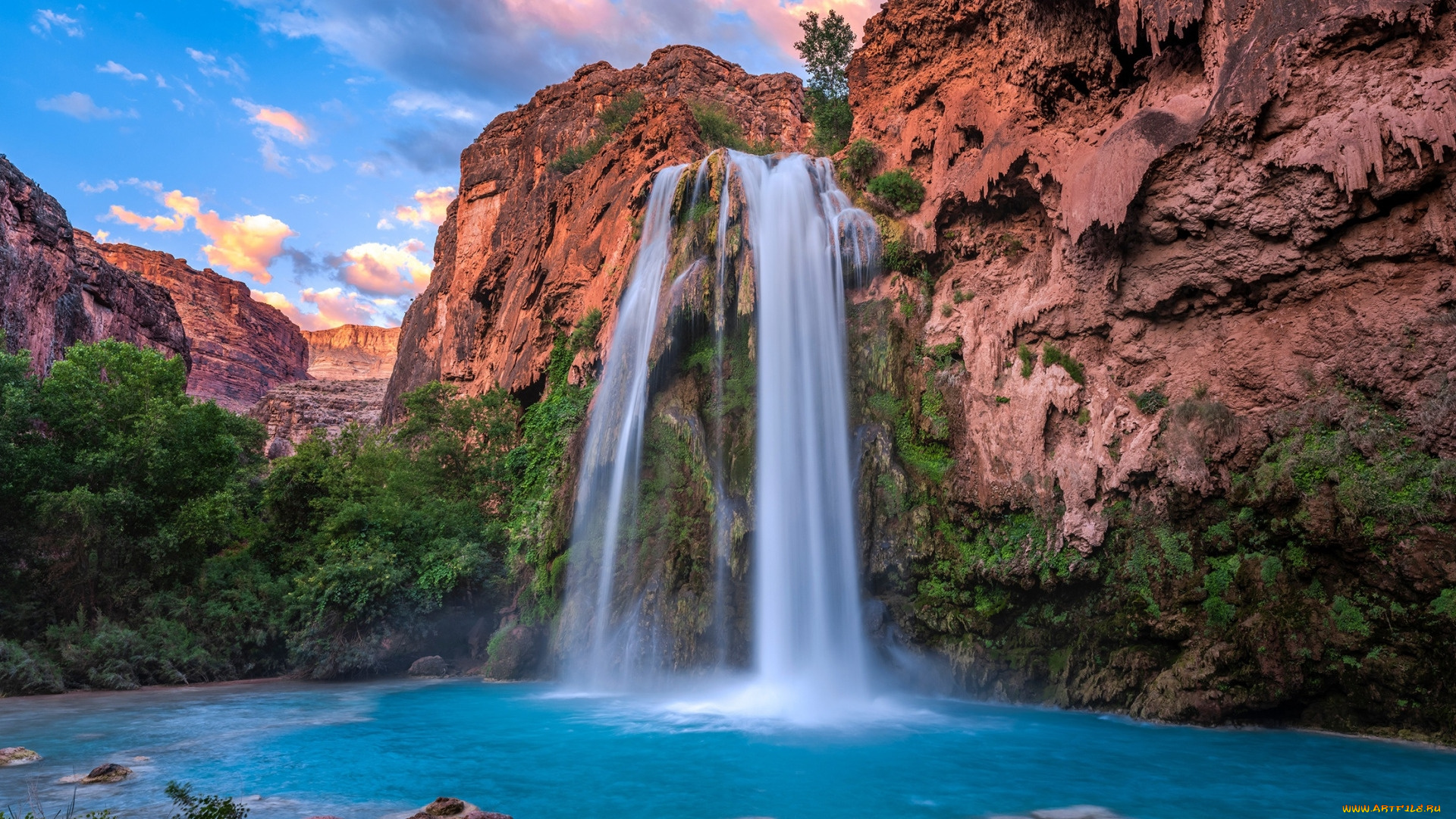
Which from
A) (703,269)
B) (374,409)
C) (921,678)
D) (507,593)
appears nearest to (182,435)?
(507,593)

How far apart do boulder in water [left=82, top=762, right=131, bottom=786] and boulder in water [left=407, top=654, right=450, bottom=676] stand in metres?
10.7

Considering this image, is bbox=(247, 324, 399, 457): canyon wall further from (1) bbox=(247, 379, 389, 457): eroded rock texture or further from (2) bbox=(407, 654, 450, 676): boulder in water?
(2) bbox=(407, 654, 450, 676): boulder in water

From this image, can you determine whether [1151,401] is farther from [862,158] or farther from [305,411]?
[305,411]

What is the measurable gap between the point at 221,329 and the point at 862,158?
85.3 m

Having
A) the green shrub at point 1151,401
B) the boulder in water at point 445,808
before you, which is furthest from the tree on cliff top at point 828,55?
the boulder in water at point 445,808

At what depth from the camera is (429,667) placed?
18578 millimetres

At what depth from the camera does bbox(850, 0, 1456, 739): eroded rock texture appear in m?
10.5

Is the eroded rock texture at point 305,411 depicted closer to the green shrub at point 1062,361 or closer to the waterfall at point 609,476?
the waterfall at point 609,476

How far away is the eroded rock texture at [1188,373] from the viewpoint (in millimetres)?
10477

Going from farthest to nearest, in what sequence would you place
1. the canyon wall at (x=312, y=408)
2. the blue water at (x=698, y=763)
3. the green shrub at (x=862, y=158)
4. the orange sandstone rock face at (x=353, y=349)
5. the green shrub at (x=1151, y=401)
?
the orange sandstone rock face at (x=353, y=349)
the canyon wall at (x=312, y=408)
the green shrub at (x=862, y=158)
the green shrub at (x=1151, y=401)
the blue water at (x=698, y=763)

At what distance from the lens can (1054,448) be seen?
14.0 metres

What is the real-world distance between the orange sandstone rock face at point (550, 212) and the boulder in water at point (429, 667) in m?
9.20

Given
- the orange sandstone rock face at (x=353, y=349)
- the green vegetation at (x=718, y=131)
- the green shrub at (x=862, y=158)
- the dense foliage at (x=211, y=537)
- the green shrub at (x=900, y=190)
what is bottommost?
the dense foliage at (x=211, y=537)

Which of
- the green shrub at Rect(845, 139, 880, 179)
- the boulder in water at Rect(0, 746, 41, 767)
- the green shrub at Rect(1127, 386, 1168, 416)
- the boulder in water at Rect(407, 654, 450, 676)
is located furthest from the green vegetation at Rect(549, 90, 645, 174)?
the boulder in water at Rect(0, 746, 41, 767)
